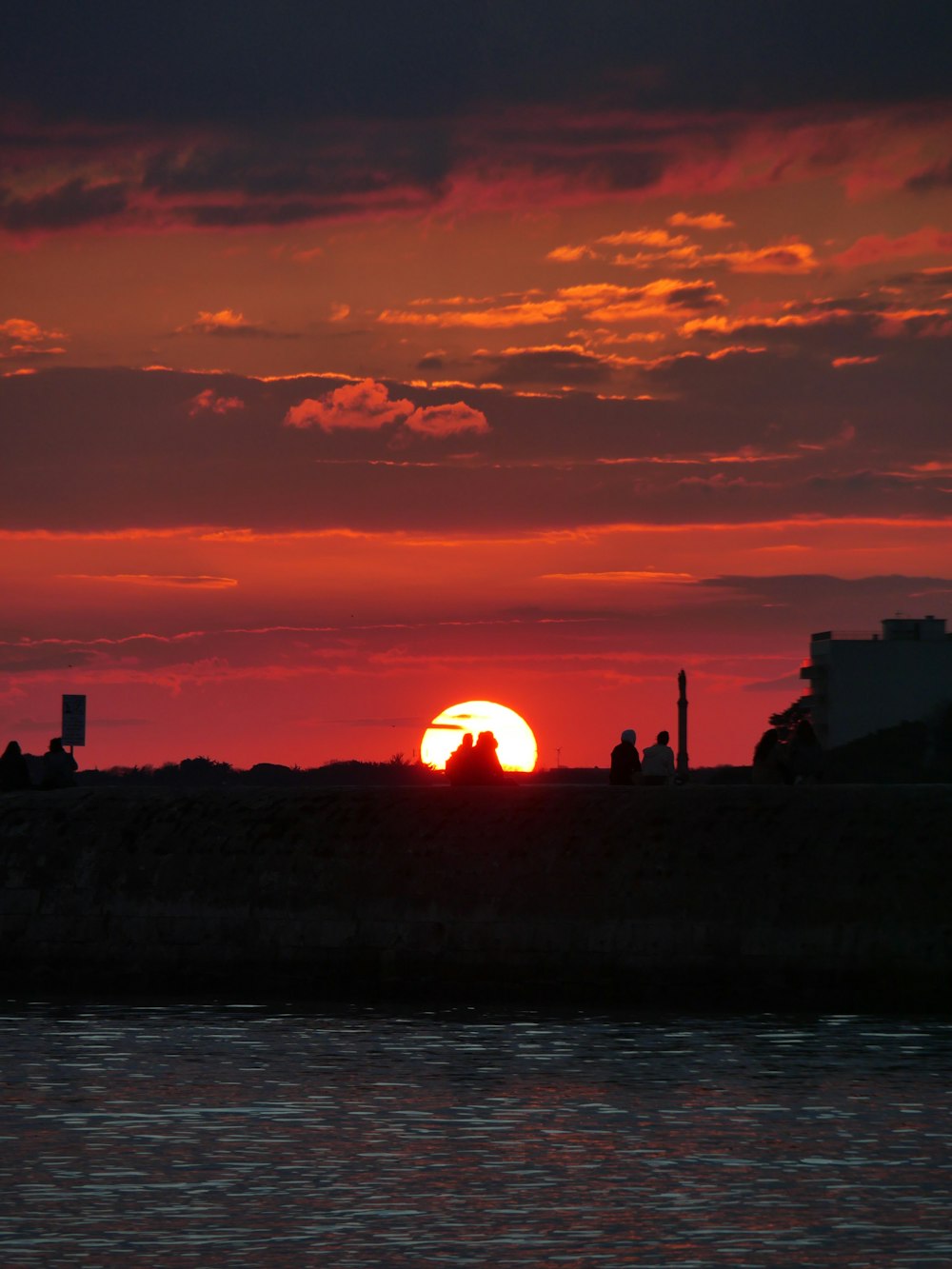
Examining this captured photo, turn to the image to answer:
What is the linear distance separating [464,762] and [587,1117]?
56.5 feet

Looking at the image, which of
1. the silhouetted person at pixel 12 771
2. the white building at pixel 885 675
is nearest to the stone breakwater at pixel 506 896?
the silhouetted person at pixel 12 771

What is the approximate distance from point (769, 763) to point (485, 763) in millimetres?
4014

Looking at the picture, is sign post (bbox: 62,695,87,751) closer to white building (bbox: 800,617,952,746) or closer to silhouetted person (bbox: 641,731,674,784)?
silhouetted person (bbox: 641,731,674,784)

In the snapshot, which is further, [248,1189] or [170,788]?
[170,788]

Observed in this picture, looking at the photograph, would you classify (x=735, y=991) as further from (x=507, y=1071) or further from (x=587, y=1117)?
(x=587, y=1117)

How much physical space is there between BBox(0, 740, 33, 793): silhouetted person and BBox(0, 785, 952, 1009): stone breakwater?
11.5 ft

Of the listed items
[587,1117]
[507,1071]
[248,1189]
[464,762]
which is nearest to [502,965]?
[464,762]

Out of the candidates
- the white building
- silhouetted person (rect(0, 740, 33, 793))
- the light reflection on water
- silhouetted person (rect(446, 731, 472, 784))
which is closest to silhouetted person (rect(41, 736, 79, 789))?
silhouetted person (rect(0, 740, 33, 793))

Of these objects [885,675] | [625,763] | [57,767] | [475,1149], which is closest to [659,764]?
[625,763]

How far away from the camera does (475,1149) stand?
13.6 m

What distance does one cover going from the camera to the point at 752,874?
26938 mm

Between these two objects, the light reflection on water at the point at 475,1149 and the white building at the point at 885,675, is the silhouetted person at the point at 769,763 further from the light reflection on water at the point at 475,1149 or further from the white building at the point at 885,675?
the white building at the point at 885,675

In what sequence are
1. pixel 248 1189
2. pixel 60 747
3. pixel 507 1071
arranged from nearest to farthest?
pixel 248 1189 < pixel 507 1071 < pixel 60 747

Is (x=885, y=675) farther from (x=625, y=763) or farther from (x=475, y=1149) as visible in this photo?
(x=475, y=1149)
